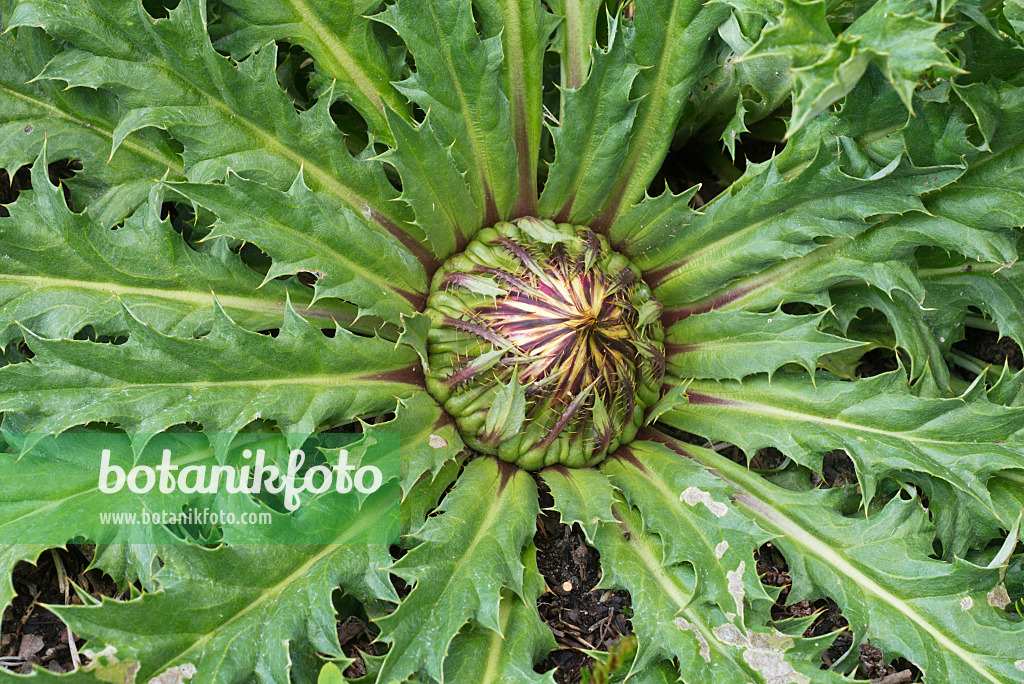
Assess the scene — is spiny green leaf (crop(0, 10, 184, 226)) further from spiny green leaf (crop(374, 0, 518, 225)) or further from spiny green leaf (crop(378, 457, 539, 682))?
spiny green leaf (crop(378, 457, 539, 682))

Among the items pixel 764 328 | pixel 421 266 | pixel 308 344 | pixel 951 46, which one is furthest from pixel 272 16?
pixel 951 46

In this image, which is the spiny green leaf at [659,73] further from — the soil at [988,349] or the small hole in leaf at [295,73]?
the soil at [988,349]

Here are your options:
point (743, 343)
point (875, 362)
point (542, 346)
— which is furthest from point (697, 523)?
point (875, 362)

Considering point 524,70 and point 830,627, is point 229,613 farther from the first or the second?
point 830,627

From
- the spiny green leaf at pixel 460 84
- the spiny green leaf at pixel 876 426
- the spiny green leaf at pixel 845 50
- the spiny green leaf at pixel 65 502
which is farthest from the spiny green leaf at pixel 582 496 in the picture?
the spiny green leaf at pixel 845 50

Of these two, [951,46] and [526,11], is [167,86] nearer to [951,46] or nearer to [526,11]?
[526,11]

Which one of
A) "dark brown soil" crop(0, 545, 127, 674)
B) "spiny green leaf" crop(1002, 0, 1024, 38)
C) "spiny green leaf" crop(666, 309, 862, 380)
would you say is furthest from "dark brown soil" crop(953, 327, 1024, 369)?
"dark brown soil" crop(0, 545, 127, 674)
